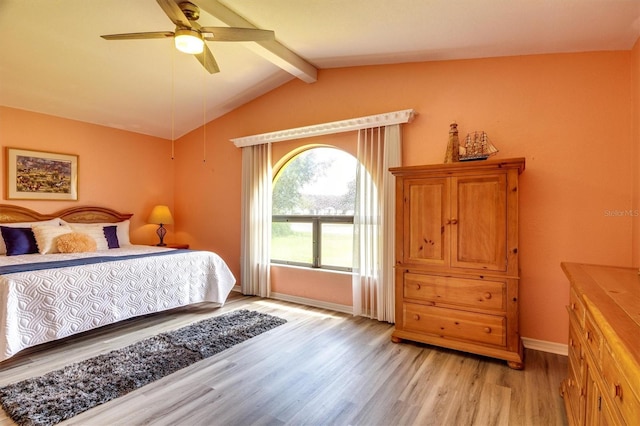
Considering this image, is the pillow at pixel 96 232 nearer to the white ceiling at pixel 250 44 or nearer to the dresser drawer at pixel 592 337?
the white ceiling at pixel 250 44

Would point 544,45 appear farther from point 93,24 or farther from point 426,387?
point 93,24

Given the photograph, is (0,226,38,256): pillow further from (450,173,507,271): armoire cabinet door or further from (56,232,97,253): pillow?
(450,173,507,271): armoire cabinet door

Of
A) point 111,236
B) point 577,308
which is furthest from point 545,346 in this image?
point 111,236

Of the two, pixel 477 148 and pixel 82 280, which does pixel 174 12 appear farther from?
pixel 477 148

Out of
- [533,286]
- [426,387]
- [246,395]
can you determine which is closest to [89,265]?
[246,395]

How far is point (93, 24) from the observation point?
9.42 ft

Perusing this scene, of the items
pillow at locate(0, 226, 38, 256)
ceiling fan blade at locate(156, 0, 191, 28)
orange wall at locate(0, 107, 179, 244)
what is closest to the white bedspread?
pillow at locate(0, 226, 38, 256)

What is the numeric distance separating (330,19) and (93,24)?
81.9 inches

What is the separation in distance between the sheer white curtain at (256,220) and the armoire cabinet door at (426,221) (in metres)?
2.16

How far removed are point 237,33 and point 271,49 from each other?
912 millimetres

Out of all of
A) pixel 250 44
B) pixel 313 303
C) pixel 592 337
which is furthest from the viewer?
pixel 313 303

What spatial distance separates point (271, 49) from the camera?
318cm

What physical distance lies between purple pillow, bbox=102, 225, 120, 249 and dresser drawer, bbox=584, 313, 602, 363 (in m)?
5.00

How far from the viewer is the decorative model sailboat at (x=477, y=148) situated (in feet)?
9.22
